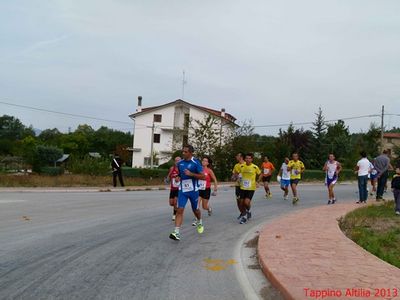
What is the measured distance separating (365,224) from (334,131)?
4609 centimetres

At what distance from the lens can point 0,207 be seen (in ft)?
47.4

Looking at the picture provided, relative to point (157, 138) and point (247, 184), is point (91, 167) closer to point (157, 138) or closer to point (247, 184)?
point (247, 184)

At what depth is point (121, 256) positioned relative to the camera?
25.3 ft

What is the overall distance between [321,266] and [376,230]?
461 centimetres

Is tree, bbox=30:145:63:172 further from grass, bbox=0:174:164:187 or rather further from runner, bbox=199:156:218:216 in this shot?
runner, bbox=199:156:218:216

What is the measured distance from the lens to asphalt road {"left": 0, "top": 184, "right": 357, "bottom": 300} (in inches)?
229

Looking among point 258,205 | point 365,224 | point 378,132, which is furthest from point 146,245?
point 378,132

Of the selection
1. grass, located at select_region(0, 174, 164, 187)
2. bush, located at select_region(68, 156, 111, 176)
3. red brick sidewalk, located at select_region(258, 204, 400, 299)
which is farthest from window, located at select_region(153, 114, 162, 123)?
red brick sidewalk, located at select_region(258, 204, 400, 299)

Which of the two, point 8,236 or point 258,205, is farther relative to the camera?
point 258,205

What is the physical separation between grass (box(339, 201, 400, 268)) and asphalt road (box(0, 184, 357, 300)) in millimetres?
2150

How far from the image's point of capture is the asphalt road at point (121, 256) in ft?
19.1

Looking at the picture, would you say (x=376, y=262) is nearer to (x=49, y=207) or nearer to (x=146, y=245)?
(x=146, y=245)

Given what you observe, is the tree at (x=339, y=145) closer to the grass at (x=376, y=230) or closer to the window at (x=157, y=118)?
the window at (x=157, y=118)

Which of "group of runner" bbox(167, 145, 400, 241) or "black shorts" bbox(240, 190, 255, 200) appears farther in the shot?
"black shorts" bbox(240, 190, 255, 200)
